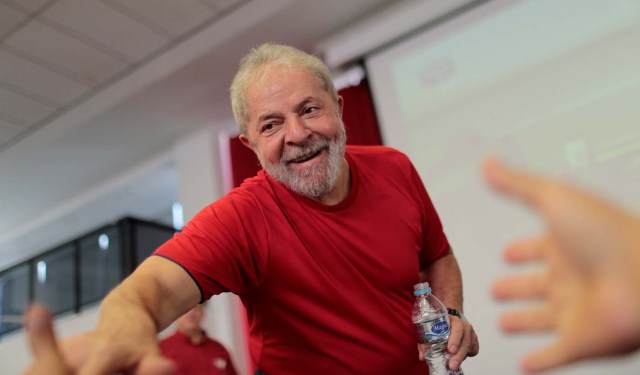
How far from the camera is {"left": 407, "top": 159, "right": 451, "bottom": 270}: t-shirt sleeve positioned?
117cm

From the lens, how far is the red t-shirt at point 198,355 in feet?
7.57

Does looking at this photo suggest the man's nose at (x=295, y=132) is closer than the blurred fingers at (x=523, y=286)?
No

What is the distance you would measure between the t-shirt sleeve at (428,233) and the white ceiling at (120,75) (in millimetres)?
2042

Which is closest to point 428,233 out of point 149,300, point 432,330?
point 432,330

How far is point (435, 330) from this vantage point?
90 centimetres

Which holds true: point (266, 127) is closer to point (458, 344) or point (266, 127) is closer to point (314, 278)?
point (314, 278)

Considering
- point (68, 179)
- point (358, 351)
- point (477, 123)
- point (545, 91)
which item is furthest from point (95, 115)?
point (358, 351)

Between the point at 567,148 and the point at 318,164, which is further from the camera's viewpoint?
the point at 567,148

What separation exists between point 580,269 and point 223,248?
631 mm

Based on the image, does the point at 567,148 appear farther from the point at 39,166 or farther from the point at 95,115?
the point at 39,166

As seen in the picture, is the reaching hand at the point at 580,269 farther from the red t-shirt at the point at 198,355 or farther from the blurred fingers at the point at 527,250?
the red t-shirt at the point at 198,355

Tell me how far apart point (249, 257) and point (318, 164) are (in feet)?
0.93

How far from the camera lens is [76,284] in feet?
14.7

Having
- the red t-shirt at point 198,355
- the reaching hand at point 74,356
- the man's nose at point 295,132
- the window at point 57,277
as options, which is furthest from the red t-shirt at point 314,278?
the window at point 57,277
